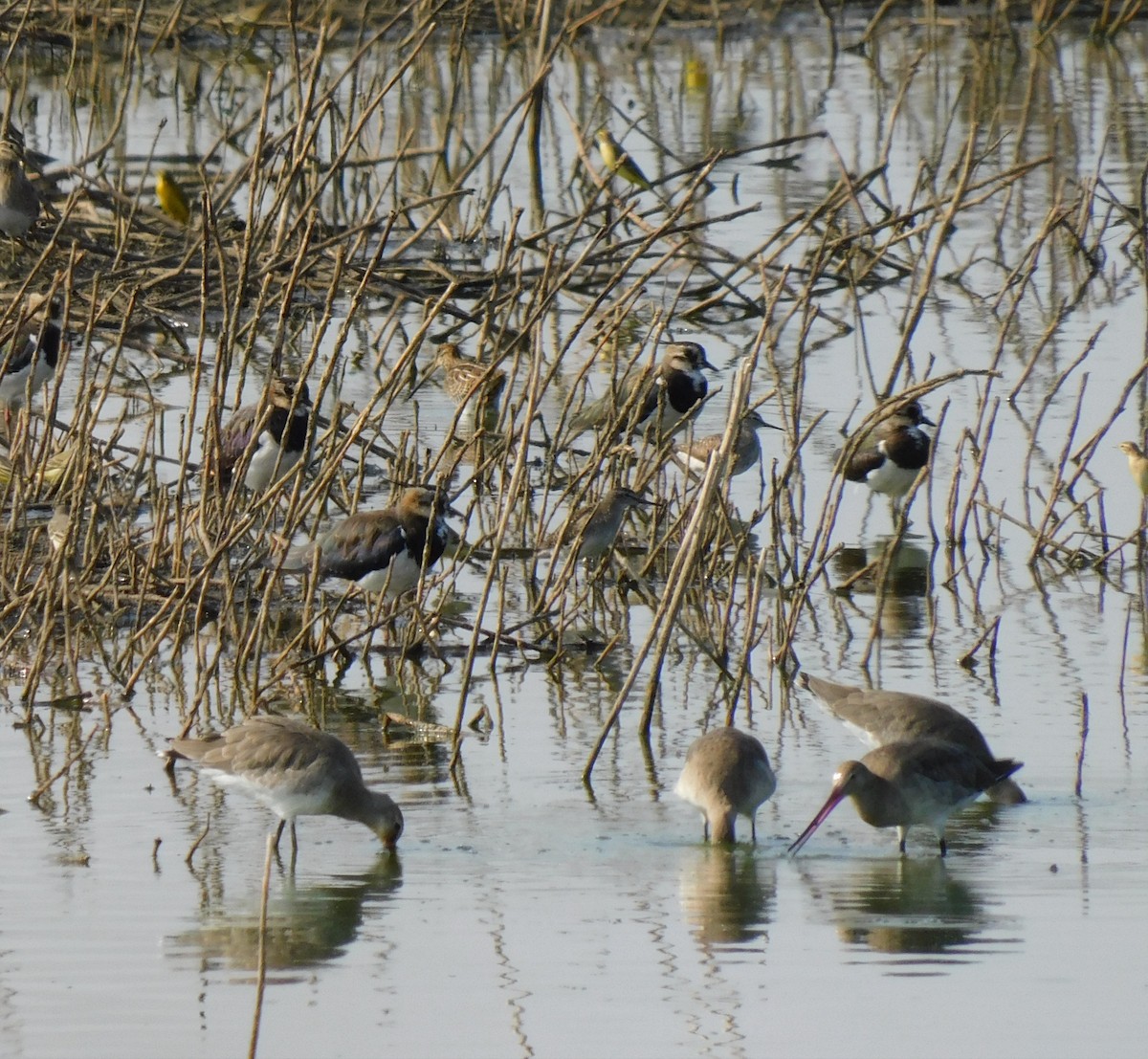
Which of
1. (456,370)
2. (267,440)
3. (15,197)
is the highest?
(15,197)

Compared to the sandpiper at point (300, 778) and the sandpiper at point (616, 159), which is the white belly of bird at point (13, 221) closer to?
the sandpiper at point (616, 159)

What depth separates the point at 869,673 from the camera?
27.3 ft

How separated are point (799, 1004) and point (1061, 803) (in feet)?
5.86

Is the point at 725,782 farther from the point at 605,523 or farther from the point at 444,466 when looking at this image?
the point at 444,466

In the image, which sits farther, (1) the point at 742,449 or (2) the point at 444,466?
(1) the point at 742,449

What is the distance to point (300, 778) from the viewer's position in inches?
258

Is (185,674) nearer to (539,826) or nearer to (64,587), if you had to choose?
(64,587)

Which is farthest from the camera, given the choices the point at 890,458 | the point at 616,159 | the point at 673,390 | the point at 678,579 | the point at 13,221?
the point at 616,159

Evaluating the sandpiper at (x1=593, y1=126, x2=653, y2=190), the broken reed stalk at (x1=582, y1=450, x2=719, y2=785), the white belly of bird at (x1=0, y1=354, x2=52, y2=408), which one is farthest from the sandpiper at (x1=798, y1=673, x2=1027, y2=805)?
the sandpiper at (x1=593, y1=126, x2=653, y2=190)

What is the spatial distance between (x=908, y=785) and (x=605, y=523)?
8.33ft

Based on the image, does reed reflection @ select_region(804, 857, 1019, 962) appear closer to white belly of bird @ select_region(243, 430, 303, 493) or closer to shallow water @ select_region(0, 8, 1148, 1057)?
shallow water @ select_region(0, 8, 1148, 1057)

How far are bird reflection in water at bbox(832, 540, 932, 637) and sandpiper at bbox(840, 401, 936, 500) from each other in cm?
48

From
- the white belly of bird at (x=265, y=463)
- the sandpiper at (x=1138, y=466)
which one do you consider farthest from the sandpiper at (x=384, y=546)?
the sandpiper at (x=1138, y=466)

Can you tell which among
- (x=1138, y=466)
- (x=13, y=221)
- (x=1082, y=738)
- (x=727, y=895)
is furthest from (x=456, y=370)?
(x=727, y=895)
